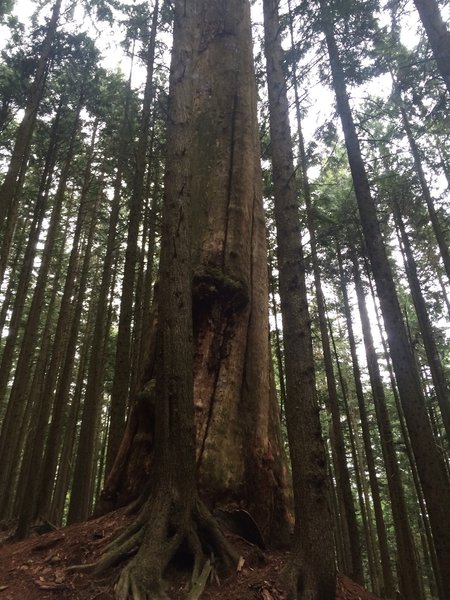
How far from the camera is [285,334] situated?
4824mm

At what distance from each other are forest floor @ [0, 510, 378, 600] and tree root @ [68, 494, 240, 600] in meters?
0.10

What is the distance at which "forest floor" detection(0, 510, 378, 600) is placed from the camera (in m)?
3.26

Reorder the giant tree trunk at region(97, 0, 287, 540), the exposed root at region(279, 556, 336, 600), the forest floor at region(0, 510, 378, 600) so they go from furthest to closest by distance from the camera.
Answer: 1. the giant tree trunk at region(97, 0, 287, 540)
2. the exposed root at region(279, 556, 336, 600)
3. the forest floor at region(0, 510, 378, 600)

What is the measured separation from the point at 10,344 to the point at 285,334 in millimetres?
11015

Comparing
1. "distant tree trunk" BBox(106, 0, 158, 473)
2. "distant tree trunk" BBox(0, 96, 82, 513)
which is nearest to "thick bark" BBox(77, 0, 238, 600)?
"distant tree trunk" BBox(106, 0, 158, 473)

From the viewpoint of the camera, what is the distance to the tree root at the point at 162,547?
315 cm

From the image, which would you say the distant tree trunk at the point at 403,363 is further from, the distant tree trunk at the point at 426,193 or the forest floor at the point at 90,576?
the distant tree trunk at the point at 426,193

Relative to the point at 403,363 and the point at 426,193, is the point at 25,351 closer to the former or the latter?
the point at 403,363

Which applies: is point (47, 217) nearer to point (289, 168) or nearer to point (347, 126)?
point (347, 126)

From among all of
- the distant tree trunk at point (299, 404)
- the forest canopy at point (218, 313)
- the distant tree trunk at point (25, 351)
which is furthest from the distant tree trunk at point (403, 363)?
the distant tree trunk at point (25, 351)

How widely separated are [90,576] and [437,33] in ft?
25.9

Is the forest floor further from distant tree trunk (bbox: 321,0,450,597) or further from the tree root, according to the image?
distant tree trunk (bbox: 321,0,450,597)

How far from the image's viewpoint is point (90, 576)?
3.33m

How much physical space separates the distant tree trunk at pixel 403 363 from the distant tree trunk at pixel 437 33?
2397 millimetres
